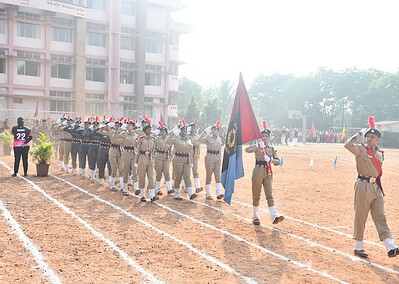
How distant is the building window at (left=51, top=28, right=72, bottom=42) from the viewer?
42.1 metres

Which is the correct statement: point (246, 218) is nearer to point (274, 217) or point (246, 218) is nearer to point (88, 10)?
point (274, 217)

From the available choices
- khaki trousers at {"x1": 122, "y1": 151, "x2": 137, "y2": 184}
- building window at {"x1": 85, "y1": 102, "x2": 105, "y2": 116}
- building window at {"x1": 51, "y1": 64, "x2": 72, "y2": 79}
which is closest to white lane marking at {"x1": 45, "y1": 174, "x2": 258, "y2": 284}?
khaki trousers at {"x1": 122, "y1": 151, "x2": 137, "y2": 184}

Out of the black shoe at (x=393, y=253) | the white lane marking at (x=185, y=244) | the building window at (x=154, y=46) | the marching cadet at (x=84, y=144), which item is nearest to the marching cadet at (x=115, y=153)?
the white lane marking at (x=185, y=244)

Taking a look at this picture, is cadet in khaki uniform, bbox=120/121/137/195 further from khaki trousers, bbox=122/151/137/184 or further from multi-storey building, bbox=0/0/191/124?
multi-storey building, bbox=0/0/191/124

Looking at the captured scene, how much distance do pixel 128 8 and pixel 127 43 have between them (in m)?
3.54

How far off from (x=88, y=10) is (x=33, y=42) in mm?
6521

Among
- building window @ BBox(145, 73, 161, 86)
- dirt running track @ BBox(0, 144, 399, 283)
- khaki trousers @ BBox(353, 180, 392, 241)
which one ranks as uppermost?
building window @ BBox(145, 73, 161, 86)

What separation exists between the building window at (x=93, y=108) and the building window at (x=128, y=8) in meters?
9.88

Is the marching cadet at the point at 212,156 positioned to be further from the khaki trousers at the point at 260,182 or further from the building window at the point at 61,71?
the building window at the point at 61,71

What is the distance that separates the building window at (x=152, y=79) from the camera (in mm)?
49094

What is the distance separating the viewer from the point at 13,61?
40.0 metres

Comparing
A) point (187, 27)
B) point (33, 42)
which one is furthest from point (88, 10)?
point (187, 27)

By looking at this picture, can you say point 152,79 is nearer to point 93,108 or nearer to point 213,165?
point 93,108

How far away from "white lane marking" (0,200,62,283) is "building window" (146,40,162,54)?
3979 cm
